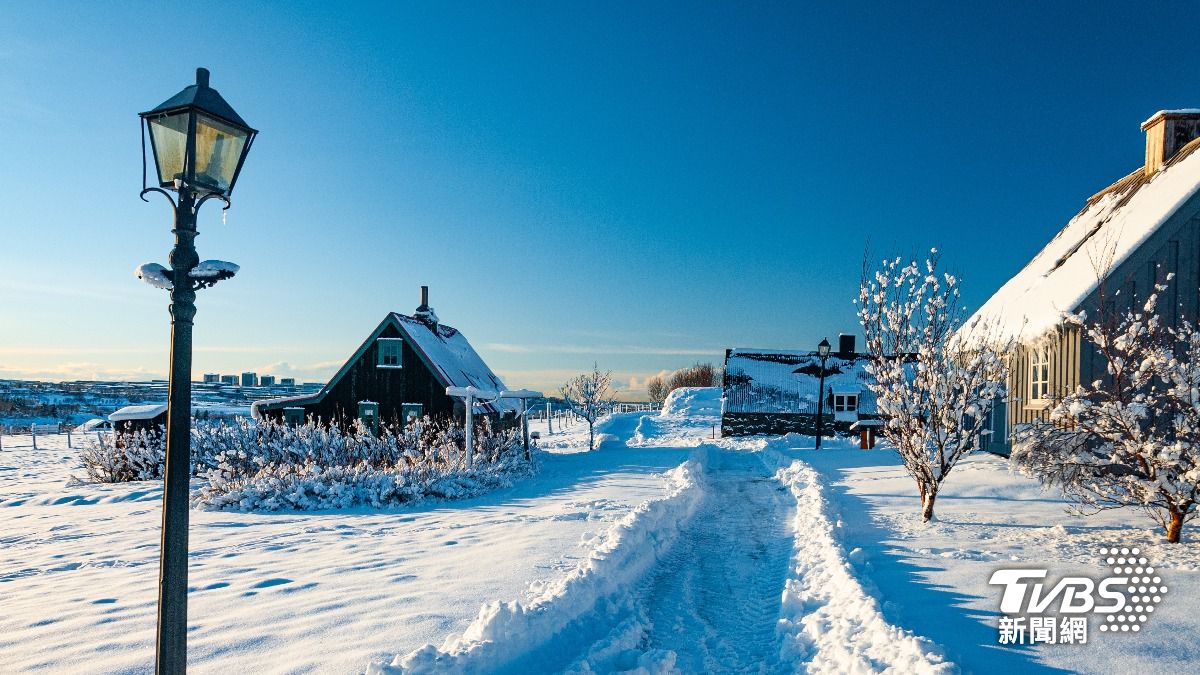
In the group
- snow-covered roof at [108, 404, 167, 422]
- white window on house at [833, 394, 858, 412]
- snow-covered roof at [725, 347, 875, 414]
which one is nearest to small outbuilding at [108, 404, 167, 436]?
snow-covered roof at [108, 404, 167, 422]

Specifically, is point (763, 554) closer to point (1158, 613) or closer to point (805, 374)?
point (1158, 613)

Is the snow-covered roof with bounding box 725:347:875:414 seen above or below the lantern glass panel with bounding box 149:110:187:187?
below

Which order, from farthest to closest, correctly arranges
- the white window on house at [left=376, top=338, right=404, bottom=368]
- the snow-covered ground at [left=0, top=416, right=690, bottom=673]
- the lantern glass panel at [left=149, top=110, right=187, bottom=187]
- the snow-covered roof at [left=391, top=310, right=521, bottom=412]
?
the white window on house at [left=376, top=338, right=404, bottom=368], the snow-covered roof at [left=391, top=310, right=521, bottom=412], the snow-covered ground at [left=0, top=416, right=690, bottom=673], the lantern glass panel at [left=149, top=110, right=187, bottom=187]

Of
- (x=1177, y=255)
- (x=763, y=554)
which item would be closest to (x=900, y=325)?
(x=763, y=554)

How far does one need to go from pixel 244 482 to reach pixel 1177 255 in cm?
1914

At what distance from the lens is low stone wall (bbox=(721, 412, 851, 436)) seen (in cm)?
3453

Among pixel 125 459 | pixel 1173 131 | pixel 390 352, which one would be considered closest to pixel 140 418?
pixel 125 459

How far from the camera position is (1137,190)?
17.1m

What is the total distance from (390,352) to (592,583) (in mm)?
18571

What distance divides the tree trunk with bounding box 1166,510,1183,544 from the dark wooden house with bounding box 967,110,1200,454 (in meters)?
3.06

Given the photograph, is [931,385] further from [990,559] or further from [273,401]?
[273,401]

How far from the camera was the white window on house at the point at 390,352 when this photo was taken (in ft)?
78.4

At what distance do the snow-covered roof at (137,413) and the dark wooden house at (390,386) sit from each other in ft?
10.2

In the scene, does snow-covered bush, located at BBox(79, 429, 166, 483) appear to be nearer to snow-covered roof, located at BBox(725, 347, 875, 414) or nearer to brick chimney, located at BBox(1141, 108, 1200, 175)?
snow-covered roof, located at BBox(725, 347, 875, 414)
